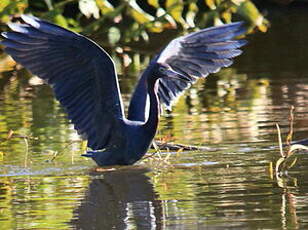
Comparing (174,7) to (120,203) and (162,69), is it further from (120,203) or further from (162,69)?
(120,203)

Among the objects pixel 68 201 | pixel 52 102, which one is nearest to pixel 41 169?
pixel 68 201

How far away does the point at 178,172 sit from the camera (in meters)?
8.07

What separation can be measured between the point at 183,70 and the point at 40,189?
2.01 metres

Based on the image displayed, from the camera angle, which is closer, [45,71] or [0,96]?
[45,71]

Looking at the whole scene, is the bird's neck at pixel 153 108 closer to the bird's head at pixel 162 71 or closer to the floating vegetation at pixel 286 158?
the bird's head at pixel 162 71

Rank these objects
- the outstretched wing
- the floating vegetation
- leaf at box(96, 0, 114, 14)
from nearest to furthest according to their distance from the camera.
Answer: the floating vegetation < the outstretched wing < leaf at box(96, 0, 114, 14)

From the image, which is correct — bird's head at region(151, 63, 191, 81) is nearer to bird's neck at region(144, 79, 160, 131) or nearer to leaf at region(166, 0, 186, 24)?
bird's neck at region(144, 79, 160, 131)

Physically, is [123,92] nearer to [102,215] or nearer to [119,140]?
[119,140]

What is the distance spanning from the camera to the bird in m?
8.26

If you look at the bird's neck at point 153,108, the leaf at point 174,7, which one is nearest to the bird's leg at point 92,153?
the bird's neck at point 153,108

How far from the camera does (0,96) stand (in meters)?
12.5

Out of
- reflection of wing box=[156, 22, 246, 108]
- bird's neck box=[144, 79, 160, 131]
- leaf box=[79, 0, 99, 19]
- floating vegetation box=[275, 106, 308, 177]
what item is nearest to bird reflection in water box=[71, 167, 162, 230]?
bird's neck box=[144, 79, 160, 131]

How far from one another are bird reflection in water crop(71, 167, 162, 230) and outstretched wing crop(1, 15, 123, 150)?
0.41 meters

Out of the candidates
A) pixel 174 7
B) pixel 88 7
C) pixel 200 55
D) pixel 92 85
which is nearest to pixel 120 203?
pixel 92 85
